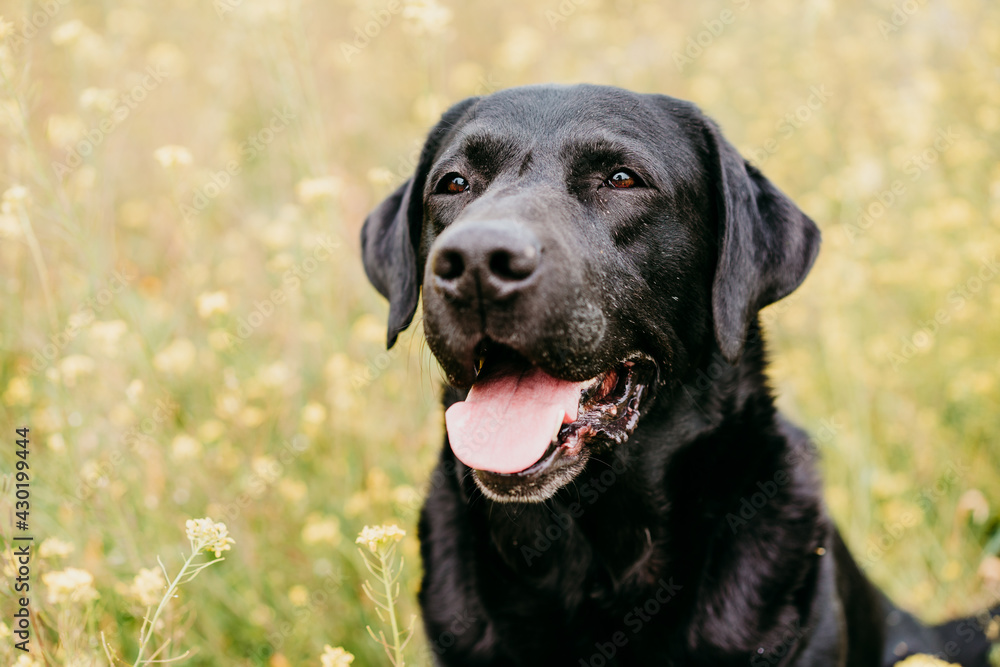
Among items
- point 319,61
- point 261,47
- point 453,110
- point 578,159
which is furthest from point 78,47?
point 319,61

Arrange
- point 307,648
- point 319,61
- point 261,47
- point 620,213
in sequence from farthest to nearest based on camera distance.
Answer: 1. point 319,61
2. point 261,47
3. point 307,648
4. point 620,213

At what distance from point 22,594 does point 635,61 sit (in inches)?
223

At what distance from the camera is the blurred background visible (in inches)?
108

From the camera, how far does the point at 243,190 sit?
19.5 feet

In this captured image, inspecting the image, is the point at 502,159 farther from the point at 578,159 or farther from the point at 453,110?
the point at 453,110

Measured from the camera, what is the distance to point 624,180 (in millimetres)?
2279
